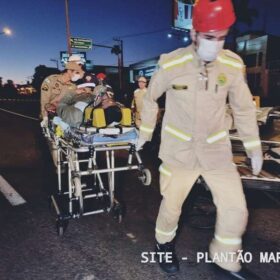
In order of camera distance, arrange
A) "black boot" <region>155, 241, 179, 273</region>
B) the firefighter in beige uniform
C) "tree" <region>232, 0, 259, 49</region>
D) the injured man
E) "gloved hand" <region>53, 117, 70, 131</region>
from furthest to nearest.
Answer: "tree" <region>232, 0, 259, 49</region>
"gloved hand" <region>53, 117, 70, 131</region>
the injured man
"black boot" <region>155, 241, 179, 273</region>
the firefighter in beige uniform

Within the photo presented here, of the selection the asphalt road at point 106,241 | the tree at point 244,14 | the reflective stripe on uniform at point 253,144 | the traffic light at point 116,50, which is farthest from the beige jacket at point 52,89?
the traffic light at point 116,50

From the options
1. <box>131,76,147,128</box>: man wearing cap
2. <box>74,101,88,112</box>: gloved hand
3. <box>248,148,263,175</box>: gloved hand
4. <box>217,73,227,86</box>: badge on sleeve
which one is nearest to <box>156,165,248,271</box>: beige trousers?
<box>248,148,263,175</box>: gloved hand

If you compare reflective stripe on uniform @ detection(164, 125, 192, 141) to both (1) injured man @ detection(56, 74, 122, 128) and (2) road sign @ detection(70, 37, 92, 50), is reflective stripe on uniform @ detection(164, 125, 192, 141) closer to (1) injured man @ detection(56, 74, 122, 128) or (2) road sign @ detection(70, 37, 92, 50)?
(1) injured man @ detection(56, 74, 122, 128)

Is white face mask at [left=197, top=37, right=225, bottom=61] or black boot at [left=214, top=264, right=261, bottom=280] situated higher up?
white face mask at [left=197, top=37, right=225, bottom=61]

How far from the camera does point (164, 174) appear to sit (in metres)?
2.71

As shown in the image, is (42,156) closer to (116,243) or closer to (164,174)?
(116,243)

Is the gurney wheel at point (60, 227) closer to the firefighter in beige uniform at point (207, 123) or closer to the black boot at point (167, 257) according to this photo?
the black boot at point (167, 257)

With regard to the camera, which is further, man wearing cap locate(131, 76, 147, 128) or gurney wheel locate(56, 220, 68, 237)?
man wearing cap locate(131, 76, 147, 128)

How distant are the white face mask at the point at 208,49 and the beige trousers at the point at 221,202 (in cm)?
91

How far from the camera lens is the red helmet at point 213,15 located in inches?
89.0

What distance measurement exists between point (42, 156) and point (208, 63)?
586 cm

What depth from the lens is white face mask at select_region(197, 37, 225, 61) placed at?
7.64 ft

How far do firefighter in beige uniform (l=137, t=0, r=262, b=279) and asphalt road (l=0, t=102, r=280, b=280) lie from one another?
32cm

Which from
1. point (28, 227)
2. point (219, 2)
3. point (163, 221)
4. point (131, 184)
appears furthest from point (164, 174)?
point (131, 184)
